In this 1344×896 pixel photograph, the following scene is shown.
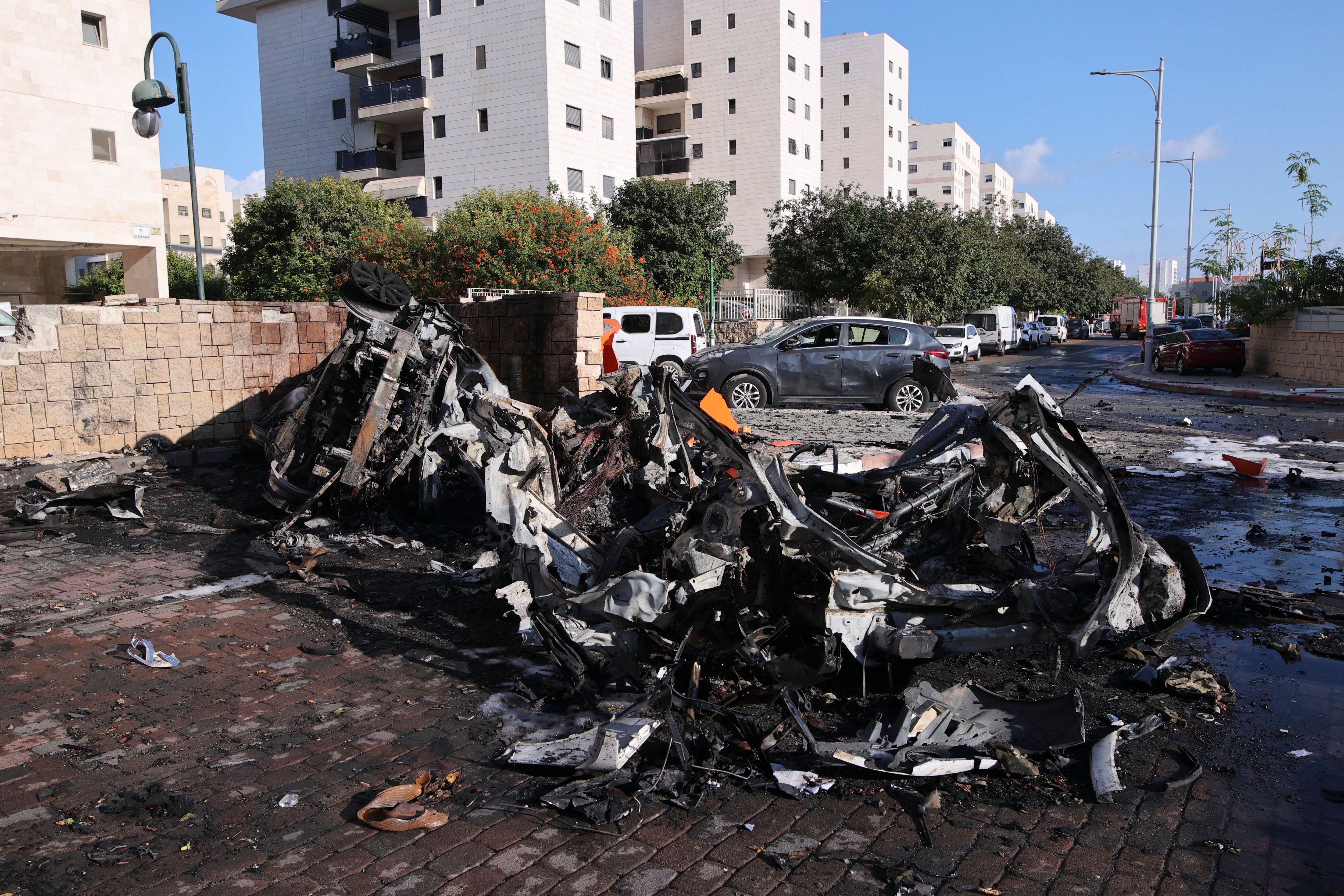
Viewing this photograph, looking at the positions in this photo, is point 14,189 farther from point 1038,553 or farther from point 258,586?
point 1038,553

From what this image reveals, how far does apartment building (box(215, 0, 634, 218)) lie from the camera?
3769 centimetres

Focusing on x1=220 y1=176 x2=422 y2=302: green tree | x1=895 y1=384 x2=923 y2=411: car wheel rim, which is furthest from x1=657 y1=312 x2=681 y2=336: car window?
x1=220 y1=176 x2=422 y2=302: green tree

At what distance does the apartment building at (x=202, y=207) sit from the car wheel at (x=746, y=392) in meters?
65.6

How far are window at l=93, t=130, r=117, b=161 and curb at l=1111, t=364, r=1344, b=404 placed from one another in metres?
31.8

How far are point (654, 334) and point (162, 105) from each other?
980 cm

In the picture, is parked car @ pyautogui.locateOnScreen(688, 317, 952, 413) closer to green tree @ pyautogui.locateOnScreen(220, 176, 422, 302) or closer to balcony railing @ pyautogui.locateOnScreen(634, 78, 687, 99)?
green tree @ pyautogui.locateOnScreen(220, 176, 422, 302)

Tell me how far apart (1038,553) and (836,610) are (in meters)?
3.47

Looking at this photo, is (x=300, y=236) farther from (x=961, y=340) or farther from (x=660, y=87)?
(x=660, y=87)

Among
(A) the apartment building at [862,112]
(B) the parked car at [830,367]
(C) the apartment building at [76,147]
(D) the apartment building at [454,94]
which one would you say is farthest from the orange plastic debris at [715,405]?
(A) the apartment building at [862,112]

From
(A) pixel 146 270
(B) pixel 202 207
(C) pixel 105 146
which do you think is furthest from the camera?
(B) pixel 202 207

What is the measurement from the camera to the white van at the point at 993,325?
126ft

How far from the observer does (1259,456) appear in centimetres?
1108

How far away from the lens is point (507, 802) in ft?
11.2

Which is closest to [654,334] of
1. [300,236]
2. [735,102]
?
[300,236]
